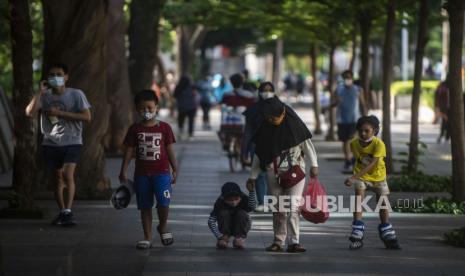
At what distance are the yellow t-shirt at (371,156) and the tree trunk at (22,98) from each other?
13.0 ft

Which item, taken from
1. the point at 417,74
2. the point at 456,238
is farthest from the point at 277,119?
the point at 417,74

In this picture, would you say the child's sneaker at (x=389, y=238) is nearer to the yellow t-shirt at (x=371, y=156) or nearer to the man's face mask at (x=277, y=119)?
the yellow t-shirt at (x=371, y=156)

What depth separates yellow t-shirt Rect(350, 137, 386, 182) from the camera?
11.5 metres

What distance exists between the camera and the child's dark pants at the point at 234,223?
37.2 ft

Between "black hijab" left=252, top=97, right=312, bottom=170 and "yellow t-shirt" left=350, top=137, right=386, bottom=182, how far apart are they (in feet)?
2.27

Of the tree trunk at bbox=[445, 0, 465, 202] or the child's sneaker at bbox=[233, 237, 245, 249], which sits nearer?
the child's sneaker at bbox=[233, 237, 245, 249]

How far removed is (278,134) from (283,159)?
0.23 metres

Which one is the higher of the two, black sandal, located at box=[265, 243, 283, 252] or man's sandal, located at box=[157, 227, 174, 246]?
man's sandal, located at box=[157, 227, 174, 246]

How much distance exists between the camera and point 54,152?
12789 mm

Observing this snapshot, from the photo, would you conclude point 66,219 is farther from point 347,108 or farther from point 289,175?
point 347,108

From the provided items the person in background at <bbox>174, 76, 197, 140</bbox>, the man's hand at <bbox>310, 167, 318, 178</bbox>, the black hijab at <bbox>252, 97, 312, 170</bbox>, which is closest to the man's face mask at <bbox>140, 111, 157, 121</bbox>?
the black hijab at <bbox>252, 97, 312, 170</bbox>

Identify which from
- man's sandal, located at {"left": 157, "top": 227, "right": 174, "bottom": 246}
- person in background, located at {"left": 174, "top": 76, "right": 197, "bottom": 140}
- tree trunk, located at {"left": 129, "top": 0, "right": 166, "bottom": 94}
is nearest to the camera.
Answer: man's sandal, located at {"left": 157, "top": 227, "right": 174, "bottom": 246}

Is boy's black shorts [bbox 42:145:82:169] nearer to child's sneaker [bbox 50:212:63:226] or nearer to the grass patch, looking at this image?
child's sneaker [bbox 50:212:63:226]

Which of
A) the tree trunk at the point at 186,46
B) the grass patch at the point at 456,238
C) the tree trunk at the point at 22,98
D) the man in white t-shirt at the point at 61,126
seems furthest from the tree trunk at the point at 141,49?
the tree trunk at the point at 186,46
